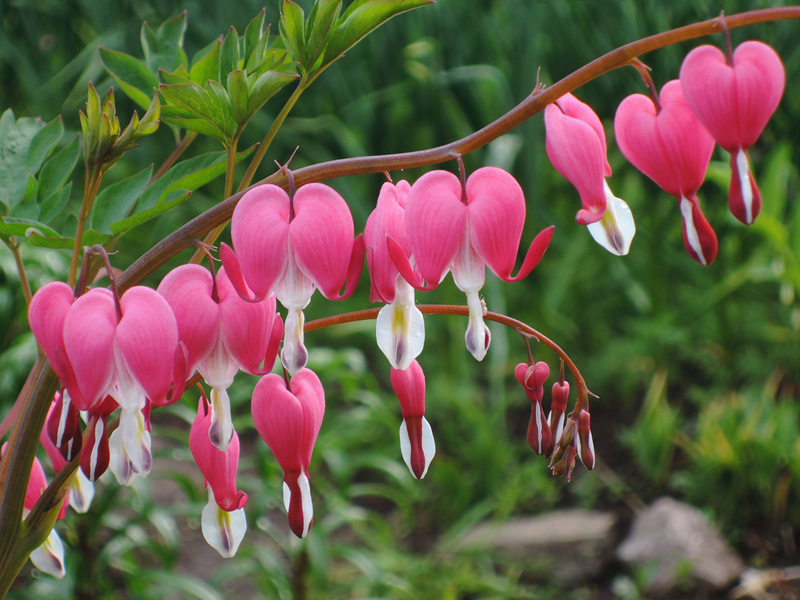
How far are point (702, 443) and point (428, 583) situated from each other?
0.76 metres

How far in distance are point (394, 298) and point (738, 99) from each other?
22cm

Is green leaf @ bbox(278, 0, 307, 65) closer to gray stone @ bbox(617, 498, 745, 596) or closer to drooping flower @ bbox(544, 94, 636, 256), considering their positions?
drooping flower @ bbox(544, 94, 636, 256)

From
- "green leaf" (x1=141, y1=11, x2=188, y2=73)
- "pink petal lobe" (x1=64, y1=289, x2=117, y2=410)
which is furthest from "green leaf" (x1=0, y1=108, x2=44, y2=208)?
"pink petal lobe" (x1=64, y1=289, x2=117, y2=410)

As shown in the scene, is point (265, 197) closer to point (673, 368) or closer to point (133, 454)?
point (133, 454)

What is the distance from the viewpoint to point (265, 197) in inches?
15.5

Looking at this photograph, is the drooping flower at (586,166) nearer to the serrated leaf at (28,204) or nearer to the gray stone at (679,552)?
the serrated leaf at (28,204)

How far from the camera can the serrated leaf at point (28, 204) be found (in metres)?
0.53

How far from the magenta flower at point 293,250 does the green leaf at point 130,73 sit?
0.25 metres

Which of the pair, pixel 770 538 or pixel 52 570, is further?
pixel 770 538

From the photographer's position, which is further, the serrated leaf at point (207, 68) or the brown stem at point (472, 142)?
the serrated leaf at point (207, 68)

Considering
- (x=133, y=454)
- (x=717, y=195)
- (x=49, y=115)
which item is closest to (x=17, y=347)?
(x=133, y=454)

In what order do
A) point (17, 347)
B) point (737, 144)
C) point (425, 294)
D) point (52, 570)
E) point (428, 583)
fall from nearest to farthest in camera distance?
point (737, 144), point (52, 570), point (17, 347), point (428, 583), point (425, 294)

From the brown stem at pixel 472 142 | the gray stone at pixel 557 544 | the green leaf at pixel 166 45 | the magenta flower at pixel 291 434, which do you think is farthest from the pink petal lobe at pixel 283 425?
the gray stone at pixel 557 544

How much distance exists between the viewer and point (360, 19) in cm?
42
